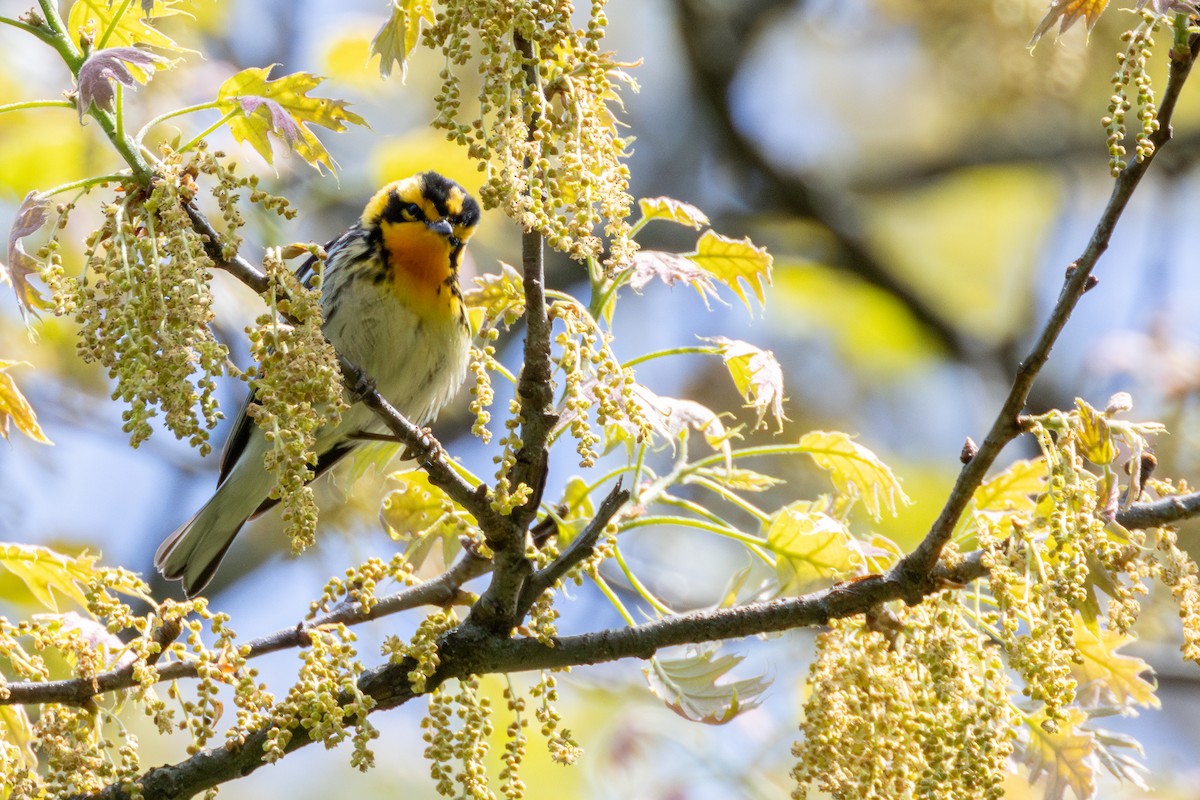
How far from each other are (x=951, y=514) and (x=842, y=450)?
19.4 inches

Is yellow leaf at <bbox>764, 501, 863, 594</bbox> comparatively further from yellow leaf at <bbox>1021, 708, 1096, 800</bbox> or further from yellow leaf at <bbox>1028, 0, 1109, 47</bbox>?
yellow leaf at <bbox>1028, 0, 1109, 47</bbox>

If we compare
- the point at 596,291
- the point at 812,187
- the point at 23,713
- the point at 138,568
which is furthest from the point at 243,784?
the point at 596,291

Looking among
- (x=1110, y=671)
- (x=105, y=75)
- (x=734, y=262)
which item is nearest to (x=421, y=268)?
(x=734, y=262)

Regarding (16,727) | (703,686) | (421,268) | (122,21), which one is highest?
(421,268)

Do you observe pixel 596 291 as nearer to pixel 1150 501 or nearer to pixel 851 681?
pixel 851 681

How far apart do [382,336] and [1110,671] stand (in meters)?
2.34

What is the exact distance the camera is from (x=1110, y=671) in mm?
2453

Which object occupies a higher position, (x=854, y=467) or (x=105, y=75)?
(x=854, y=467)

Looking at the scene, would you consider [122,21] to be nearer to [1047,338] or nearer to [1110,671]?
[1047,338]

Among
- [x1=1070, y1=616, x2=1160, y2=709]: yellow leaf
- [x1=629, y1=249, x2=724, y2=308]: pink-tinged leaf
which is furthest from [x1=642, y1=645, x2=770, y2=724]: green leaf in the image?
[x1=629, y1=249, x2=724, y2=308]: pink-tinged leaf

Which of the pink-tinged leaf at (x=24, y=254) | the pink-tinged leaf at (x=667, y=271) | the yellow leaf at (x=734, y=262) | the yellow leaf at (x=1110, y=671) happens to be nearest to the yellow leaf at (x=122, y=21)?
the pink-tinged leaf at (x=24, y=254)

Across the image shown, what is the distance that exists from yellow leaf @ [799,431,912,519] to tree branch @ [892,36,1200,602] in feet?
1.23

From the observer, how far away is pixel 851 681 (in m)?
2.20

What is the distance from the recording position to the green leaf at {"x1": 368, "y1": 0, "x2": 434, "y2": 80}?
209cm
